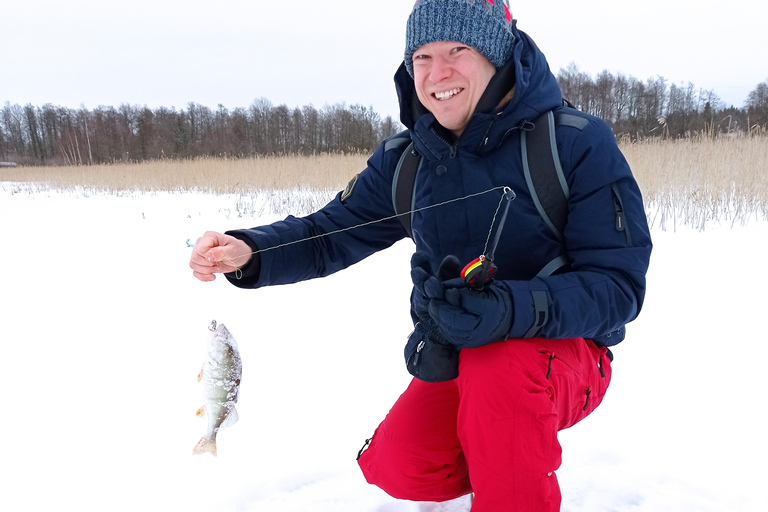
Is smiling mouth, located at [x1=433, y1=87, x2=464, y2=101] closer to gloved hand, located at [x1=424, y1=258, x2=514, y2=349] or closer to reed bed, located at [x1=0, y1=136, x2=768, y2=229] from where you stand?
gloved hand, located at [x1=424, y1=258, x2=514, y2=349]

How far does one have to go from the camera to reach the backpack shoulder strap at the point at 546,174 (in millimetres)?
1340

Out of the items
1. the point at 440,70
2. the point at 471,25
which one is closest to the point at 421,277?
the point at 440,70

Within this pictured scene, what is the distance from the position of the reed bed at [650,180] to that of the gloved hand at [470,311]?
5.02 meters

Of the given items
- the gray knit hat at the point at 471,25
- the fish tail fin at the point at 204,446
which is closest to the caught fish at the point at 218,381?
the fish tail fin at the point at 204,446

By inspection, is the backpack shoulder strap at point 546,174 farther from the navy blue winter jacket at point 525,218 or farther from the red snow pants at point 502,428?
the red snow pants at point 502,428

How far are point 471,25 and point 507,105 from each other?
267 millimetres

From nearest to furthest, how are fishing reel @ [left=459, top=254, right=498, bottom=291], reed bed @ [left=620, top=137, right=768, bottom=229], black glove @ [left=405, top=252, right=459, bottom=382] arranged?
fishing reel @ [left=459, top=254, right=498, bottom=291]
black glove @ [left=405, top=252, right=459, bottom=382]
reed bed @ [left=620, top=137, right=768, bottom=229]

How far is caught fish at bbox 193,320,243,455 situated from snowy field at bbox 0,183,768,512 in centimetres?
21

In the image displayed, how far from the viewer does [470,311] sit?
3.91 ft

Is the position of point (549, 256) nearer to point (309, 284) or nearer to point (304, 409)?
point (304, 409)

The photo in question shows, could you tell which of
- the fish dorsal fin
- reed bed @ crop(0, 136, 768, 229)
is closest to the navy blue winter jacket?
the fish dorsal fin

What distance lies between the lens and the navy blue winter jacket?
1.23 m

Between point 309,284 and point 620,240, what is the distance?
10.2 feet

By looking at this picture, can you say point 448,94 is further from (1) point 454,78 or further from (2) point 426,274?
(2) point 426,274
